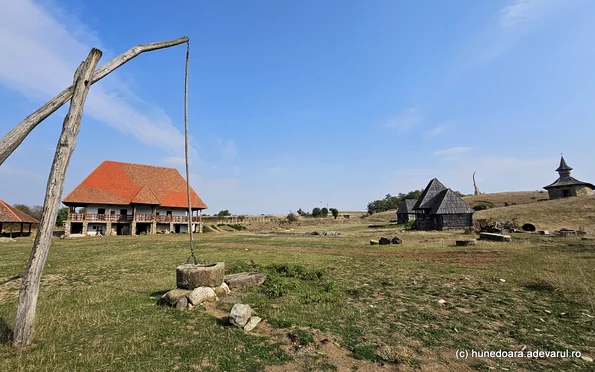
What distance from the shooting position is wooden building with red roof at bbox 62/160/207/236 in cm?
3641

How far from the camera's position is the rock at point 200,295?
6827 mm

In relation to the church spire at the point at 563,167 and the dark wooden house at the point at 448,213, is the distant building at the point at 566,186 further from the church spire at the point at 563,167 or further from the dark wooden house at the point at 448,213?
the dark wooden house at the point at 448,213

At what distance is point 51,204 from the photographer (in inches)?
204

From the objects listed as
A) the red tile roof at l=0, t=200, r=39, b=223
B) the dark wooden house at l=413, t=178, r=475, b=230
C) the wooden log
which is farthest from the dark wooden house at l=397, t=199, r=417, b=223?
the red tile roof at l=0, t=200, r=39, b=223

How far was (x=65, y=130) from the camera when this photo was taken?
18.0ft

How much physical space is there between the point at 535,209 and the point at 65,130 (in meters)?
54.9

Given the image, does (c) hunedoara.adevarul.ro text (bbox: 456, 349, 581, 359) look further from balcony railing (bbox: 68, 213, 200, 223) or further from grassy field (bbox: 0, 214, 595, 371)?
balcony railing (bbox: 68, 213, 200, 223)

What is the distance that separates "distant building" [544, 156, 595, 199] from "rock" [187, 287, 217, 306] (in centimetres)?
6734

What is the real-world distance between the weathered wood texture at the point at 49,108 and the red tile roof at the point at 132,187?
1476 inches

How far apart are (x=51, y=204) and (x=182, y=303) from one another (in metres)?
3.42

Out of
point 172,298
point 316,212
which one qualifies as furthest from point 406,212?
point 172,298

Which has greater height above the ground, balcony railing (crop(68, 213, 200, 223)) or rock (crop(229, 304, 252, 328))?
balcony railing (crop(68, 213, 200, 223))

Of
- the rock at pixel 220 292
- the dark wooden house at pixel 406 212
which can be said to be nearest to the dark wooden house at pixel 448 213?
the dark wooden house at pixel 406 212

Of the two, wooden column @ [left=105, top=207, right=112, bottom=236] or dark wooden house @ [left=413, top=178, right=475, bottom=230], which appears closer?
wooden column @ [left=105, top=207, right=112, bottom=236]
